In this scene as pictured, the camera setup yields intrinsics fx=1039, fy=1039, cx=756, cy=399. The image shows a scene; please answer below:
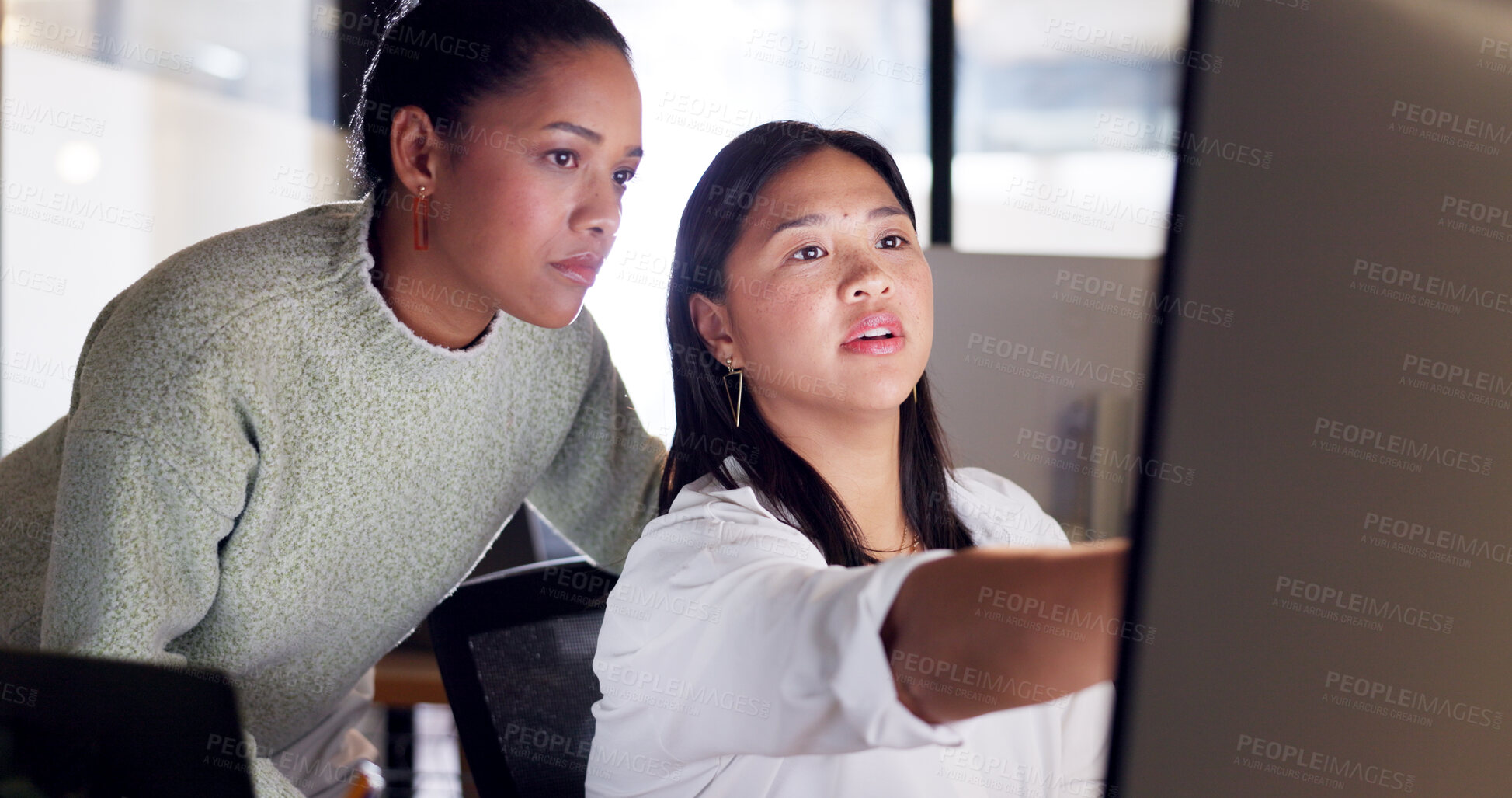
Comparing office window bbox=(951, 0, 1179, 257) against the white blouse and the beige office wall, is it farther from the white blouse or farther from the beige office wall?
the white blouse

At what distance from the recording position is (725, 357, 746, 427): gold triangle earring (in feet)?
1.74

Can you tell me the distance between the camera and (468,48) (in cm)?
53

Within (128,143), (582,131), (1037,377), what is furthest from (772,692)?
(128,143)

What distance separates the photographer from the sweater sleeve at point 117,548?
1.58 ft

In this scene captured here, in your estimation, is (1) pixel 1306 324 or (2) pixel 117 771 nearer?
(1) pixel 1306 324

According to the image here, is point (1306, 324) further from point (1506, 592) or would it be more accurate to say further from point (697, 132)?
point (697, 132)

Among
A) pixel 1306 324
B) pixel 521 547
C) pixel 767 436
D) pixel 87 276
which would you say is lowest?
pixel 521 547

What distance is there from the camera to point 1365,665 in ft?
0.84

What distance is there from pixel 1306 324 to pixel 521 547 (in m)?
1.10

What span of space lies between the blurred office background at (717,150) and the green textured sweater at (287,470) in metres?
0.08

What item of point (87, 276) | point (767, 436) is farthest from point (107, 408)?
point (87, 276)

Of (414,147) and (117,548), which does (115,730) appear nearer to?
(117,548)

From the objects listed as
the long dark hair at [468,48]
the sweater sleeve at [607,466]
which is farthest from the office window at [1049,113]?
the long dark hair at [468,48]

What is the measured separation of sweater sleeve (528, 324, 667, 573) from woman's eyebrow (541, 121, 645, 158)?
18 centimetres
